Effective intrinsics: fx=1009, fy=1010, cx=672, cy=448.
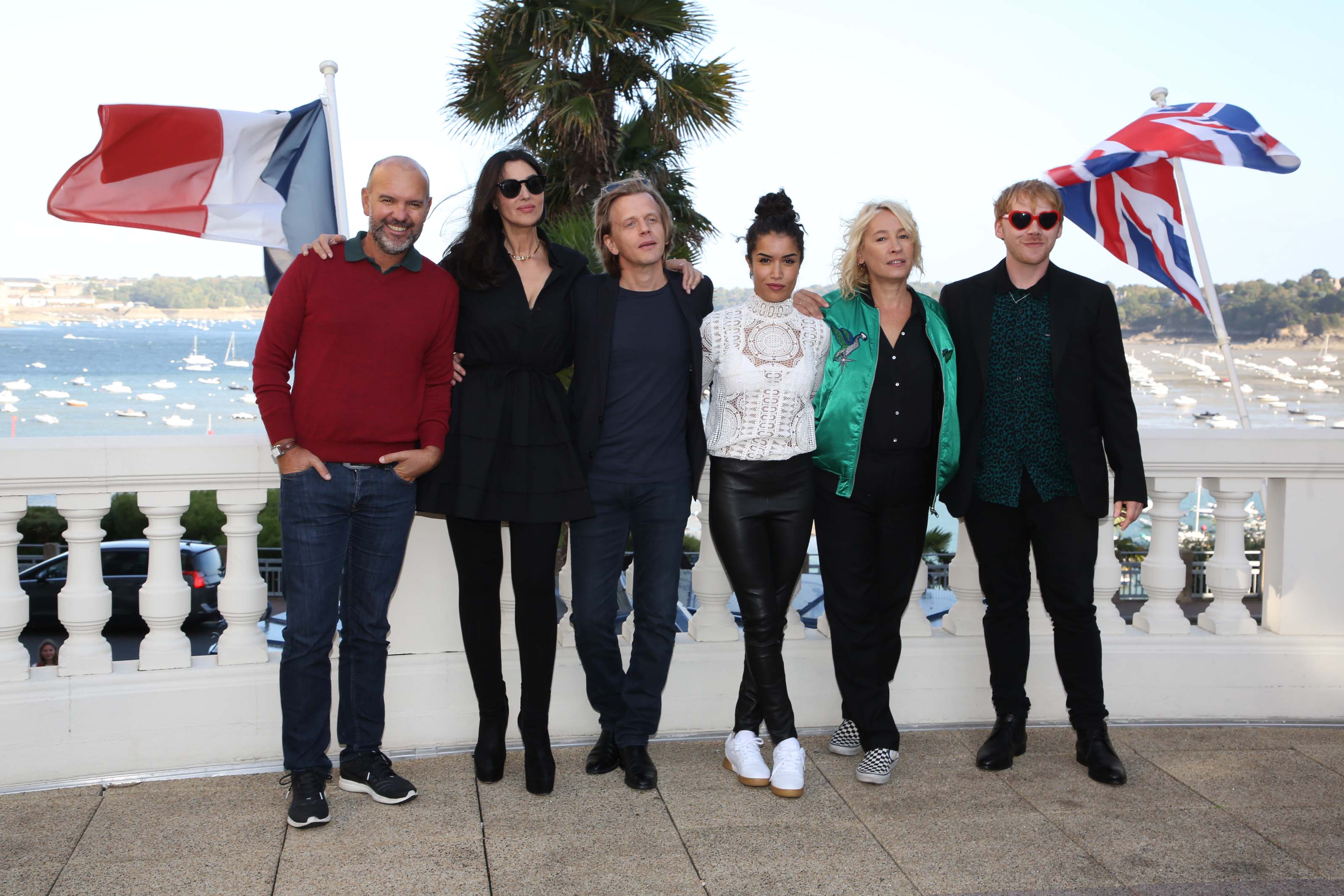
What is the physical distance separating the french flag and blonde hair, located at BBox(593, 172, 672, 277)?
11.9 ft

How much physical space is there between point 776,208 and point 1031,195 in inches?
34.3

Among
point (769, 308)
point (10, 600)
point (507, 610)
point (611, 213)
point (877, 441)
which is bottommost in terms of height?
point (507, 610)

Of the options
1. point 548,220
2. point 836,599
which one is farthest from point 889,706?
point 548,220

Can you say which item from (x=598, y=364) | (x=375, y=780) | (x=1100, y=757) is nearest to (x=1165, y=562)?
(x=1100, y=757)

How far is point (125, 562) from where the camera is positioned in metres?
14.5

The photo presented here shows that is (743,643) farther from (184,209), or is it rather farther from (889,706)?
(184,209)

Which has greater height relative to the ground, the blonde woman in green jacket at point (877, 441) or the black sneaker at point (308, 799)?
the blonde woman in green jacket at point (877, 441)

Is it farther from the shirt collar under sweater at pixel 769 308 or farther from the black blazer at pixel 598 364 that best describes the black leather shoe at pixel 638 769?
the shirt collar under sweater at pixel 769 308

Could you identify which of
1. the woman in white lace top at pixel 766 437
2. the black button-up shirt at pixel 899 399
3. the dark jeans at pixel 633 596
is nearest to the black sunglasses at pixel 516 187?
the woman in white lace top at pixel 766 437

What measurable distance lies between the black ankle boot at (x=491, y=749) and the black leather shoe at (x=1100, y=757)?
199cm

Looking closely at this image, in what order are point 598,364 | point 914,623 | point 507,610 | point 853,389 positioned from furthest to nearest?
point 914,623 → point 507,610 → point 853,389 → point 598,364

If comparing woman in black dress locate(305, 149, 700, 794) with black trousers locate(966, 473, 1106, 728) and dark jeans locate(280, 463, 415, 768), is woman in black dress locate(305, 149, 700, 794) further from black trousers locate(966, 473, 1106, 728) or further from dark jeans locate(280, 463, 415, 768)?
black trousers locate(966, 473, 1106, 728)

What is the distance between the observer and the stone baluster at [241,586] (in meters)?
3.49

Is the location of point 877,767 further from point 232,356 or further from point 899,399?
point 232,356
